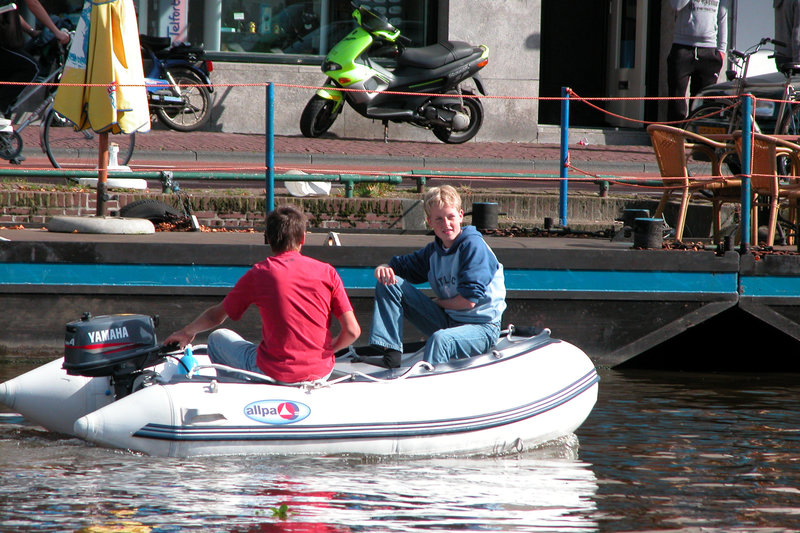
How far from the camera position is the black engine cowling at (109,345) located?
5.53m

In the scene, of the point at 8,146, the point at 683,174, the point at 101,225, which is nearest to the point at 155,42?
the point at 8,146

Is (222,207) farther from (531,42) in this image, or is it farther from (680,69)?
(531,42)

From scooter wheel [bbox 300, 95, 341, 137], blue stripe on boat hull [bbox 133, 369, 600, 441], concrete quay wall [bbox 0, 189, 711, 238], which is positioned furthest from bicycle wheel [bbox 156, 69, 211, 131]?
blue stripe on boat hull [bbox 133, 369, 600, 441]

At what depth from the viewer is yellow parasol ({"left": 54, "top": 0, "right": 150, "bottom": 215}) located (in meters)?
7.97

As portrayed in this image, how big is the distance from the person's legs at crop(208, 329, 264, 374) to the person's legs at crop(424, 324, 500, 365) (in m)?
0.88

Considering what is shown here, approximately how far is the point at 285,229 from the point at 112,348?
3.34ft

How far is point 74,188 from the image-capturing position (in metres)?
9.76

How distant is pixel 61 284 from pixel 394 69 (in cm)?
762

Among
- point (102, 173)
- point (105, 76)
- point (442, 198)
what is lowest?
point (442, 198)

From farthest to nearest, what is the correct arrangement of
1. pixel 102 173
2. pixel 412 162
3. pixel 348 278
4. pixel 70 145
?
pixel 412 162 < pixel 70 145 < pixel 102 173 < pixel 348 278

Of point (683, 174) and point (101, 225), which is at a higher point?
point (683, 174)

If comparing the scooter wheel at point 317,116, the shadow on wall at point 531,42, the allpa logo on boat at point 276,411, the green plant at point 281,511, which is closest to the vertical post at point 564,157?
the allpa logo on boat at point 276,411

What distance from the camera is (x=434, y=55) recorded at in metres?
14.1

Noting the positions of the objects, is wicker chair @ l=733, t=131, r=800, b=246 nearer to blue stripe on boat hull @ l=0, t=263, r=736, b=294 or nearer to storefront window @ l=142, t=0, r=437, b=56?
blue stripe on boat hull @ l=0, t=263, r=736, b=294
